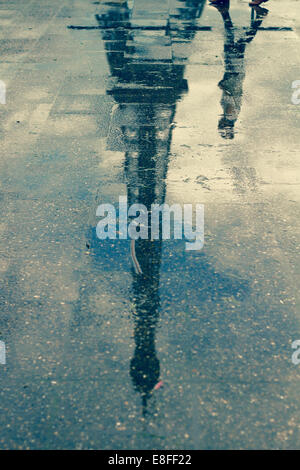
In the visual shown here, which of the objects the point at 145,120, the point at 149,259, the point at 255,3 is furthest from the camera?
the point at 255,3

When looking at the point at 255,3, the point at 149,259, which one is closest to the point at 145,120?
the point at 149,259

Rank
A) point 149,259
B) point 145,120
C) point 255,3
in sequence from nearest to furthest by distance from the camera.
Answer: point 149,259 → point 145,120 → point 255,3

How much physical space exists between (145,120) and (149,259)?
321 centimetres

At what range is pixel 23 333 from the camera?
4102 millimetres

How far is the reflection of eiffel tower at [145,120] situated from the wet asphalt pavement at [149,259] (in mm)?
25

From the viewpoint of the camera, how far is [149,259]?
485cm

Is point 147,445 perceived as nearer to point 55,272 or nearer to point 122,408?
point 122,408

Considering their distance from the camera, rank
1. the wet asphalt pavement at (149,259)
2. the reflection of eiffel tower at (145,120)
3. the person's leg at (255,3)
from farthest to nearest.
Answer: the person's leg at (255,3) → the reflection of eiffel tower at (145,120) → the wet asphalt pavement at (149,259)

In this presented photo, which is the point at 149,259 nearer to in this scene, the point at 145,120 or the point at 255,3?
the point at 145,120

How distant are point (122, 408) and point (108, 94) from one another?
19.6ft

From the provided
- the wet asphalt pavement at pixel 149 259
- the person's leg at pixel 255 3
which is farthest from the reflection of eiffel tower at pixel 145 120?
the person's leg at pixel 255 3

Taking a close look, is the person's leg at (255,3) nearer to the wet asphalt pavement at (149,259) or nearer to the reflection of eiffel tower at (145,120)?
the reflection of eiffel tower at (145,120)

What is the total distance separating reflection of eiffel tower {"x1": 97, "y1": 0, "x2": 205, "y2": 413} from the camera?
162 inches

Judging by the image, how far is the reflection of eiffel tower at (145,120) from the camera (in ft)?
13.5
